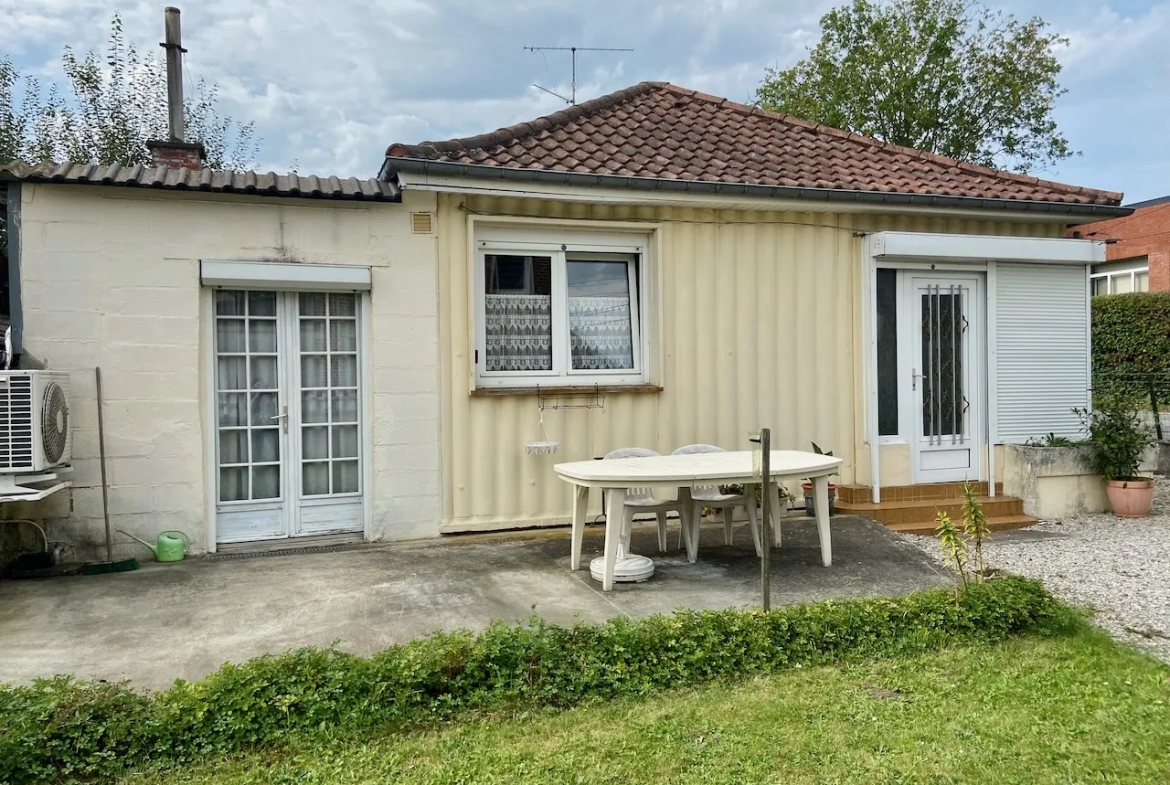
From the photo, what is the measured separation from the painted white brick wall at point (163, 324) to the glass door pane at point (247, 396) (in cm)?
16

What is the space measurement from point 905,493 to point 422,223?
5143 millimetres

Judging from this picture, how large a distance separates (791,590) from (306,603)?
3.03 m

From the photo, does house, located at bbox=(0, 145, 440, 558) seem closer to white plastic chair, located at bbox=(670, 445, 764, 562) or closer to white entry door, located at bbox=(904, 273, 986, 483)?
white plastic chair, located at bbox=(670, 445, 764, 562)

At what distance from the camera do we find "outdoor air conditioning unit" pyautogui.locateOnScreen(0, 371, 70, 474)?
4.99 metres

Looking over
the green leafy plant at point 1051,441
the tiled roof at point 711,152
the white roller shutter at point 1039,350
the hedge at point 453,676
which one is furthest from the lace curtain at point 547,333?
the green leafy plant at point 1051,441

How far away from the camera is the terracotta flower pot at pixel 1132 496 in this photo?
7.61 meters

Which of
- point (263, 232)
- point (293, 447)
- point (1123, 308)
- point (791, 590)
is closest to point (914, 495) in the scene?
point (791, 590)

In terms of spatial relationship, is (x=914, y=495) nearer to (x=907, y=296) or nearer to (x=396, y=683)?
(x=907, y=296)

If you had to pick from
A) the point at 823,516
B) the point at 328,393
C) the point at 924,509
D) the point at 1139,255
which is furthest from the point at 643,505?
the point at 1139,255

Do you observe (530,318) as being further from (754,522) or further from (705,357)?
(754,522)

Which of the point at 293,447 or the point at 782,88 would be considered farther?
the point at 782,88

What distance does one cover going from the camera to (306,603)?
15.6 feet

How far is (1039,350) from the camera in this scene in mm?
8023

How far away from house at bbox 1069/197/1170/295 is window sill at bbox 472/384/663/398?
17.3 meters
